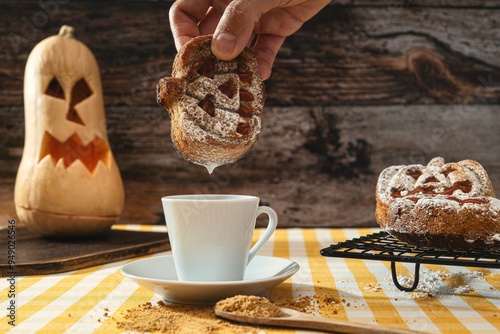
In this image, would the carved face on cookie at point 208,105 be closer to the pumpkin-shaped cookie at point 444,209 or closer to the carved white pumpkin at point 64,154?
the pumpkin-shaped cookie at point 444,209

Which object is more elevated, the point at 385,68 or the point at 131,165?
the point at 385,68

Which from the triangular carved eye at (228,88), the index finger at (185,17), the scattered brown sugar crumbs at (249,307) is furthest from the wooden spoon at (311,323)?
the index finger at (185,17)

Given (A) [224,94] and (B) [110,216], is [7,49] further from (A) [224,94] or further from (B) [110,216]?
(A) [224,94]

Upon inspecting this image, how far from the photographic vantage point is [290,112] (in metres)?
1.95

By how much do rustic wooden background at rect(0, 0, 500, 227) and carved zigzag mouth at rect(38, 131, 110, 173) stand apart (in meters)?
0.39

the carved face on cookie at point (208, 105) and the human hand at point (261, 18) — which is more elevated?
the human hand at point (261, 18)

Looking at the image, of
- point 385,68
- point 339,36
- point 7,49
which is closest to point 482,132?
point 385,68

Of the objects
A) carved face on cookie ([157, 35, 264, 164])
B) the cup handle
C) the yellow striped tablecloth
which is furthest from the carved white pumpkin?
the cup handle

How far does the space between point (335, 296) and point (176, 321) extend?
0.29 m

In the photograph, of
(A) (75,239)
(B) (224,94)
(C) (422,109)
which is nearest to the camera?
(B) (224,94)

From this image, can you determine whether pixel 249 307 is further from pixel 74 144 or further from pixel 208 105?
pixel 74 144

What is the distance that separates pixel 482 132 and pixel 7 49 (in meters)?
1.86

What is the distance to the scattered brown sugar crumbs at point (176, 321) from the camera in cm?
67

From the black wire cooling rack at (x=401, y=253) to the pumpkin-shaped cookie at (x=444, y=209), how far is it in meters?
0.03
